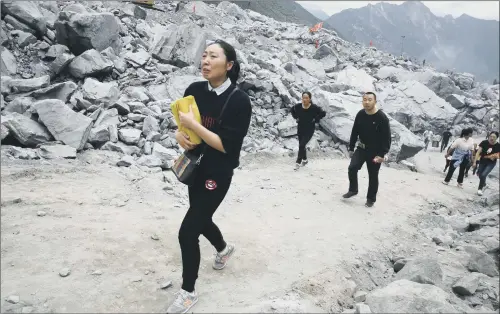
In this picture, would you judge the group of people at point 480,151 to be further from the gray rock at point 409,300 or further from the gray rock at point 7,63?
the gray rock at point 7,63

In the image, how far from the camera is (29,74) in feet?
32.0

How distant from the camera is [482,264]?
13.5 ft

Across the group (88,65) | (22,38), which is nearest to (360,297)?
(88,65)

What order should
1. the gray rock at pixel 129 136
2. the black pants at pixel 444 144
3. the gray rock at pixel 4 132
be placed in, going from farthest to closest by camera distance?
1. the black pants at pixel 444 144
2. the gray rock at pixel 129 136
3. the gray rock at pixel 4 132

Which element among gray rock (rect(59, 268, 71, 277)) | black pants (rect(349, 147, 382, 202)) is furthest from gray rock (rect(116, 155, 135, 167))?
black pants (rect(349, 147, 382, 202))

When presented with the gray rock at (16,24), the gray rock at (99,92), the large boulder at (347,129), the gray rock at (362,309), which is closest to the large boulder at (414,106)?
the large boulder at (347,129)

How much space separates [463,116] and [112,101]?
83.1ft

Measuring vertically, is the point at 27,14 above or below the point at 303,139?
above

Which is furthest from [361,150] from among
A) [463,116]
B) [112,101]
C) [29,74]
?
[463,116]

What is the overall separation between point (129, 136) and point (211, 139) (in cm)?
574

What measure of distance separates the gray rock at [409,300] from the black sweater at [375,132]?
10.4 ft

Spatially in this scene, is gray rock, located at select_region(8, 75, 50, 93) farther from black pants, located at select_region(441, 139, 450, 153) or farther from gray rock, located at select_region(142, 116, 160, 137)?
black pants, located at select_region(441, 139, 450, 153)

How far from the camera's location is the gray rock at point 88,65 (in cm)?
990

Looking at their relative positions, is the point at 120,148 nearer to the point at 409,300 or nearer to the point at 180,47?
the point at 409,300
